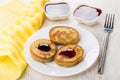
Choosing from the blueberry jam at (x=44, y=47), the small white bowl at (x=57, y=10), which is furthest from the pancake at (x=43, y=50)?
the small white bowl at (x=57, y=10)

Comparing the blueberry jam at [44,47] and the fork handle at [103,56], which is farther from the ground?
the blueberry jam at [44,47]

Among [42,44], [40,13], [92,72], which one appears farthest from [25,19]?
[92,72]

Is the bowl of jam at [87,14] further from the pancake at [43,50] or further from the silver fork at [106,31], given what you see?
the pancake at [43,50]

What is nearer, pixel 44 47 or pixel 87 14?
pixel 44 47

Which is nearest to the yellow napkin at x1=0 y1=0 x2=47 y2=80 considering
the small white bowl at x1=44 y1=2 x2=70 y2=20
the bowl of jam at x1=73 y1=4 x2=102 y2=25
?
the small white bowl at x1=44 y1=2 x2=70 y2=20

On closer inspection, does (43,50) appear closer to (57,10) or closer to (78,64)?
(78,64)

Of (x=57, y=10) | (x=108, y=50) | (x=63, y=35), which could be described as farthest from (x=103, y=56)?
(x=57, y=10)

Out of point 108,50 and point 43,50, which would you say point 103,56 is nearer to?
point 108,50
